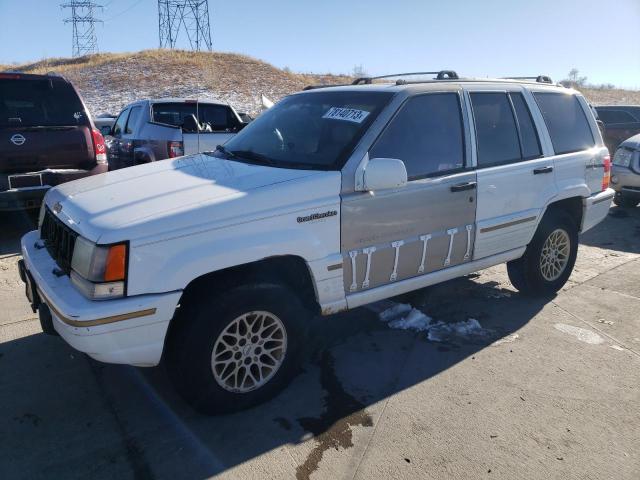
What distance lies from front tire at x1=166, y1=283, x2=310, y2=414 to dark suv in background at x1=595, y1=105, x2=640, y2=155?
41.4 ft

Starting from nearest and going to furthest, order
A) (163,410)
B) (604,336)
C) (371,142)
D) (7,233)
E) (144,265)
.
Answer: (144,265) → (163,410) → (371,142) → (604,336) → (7,233)

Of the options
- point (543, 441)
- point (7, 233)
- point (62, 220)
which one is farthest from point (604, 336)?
point (7, 233)

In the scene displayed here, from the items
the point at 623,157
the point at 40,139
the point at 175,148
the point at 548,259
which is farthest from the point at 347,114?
the point at 623,157

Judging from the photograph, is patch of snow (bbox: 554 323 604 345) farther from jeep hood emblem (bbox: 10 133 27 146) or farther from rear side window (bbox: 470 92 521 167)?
jeep hood emblem (bbox: 10 133 27 146)

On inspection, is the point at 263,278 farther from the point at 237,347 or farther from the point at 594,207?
the point at 594,207

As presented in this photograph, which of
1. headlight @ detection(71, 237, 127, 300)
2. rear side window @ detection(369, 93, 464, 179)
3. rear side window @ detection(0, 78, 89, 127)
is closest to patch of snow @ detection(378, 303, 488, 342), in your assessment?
rear side window @ detection(369, 93, 464, 179)

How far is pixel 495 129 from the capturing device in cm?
432

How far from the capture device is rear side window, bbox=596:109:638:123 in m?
13.4

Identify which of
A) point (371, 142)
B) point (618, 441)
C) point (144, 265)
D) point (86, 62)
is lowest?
point (618, 441)

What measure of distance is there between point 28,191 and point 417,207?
4818mm

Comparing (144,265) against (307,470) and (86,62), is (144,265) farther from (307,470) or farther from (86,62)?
(86,62)

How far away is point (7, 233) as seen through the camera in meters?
7.08

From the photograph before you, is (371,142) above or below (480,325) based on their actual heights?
above

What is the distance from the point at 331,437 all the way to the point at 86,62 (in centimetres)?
4472
